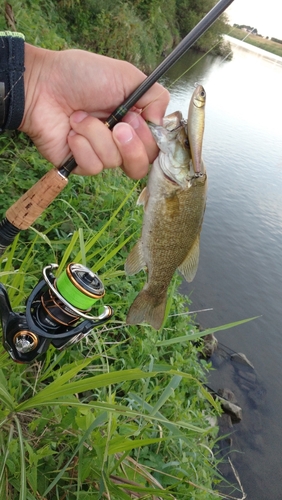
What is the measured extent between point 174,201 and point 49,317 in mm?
747

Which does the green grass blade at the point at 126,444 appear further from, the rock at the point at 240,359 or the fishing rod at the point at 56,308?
the rock at the point at 240,359

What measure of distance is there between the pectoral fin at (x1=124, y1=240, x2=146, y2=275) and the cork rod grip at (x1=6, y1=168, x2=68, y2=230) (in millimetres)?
473

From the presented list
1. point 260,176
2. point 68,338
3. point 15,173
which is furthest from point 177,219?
point 260,176

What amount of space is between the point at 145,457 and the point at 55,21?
34.7 feet

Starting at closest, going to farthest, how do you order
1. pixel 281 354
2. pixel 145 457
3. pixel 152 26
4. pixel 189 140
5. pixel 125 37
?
1. pixel 189 140
2. pixel 145 457
3. pixel 281 354
4. pixel 125 37
5. pixel 152 26

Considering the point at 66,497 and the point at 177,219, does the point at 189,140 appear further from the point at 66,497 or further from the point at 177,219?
the point at 66,497

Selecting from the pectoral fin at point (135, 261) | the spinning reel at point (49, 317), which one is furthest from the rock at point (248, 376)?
the spinning reel at point (49, 317)

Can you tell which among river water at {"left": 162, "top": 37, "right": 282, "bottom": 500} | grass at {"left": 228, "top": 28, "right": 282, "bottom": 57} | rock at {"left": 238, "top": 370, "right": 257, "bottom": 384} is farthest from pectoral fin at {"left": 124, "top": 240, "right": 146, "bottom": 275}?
rock at {"left": 238, "top": 370, "right": 257, "bottom": 384}

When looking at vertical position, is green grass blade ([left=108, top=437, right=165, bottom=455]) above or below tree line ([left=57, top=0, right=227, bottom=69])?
above

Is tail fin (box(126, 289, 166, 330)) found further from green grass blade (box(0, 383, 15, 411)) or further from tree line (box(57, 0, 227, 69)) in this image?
tree line (box(57, 0, 227, 69))

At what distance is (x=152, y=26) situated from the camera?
17750 millimetres

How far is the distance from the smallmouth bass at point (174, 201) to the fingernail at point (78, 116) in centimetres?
36

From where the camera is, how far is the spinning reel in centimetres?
133

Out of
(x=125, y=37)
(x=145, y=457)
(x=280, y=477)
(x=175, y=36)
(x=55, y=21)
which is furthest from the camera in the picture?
(x=175, y=36)
